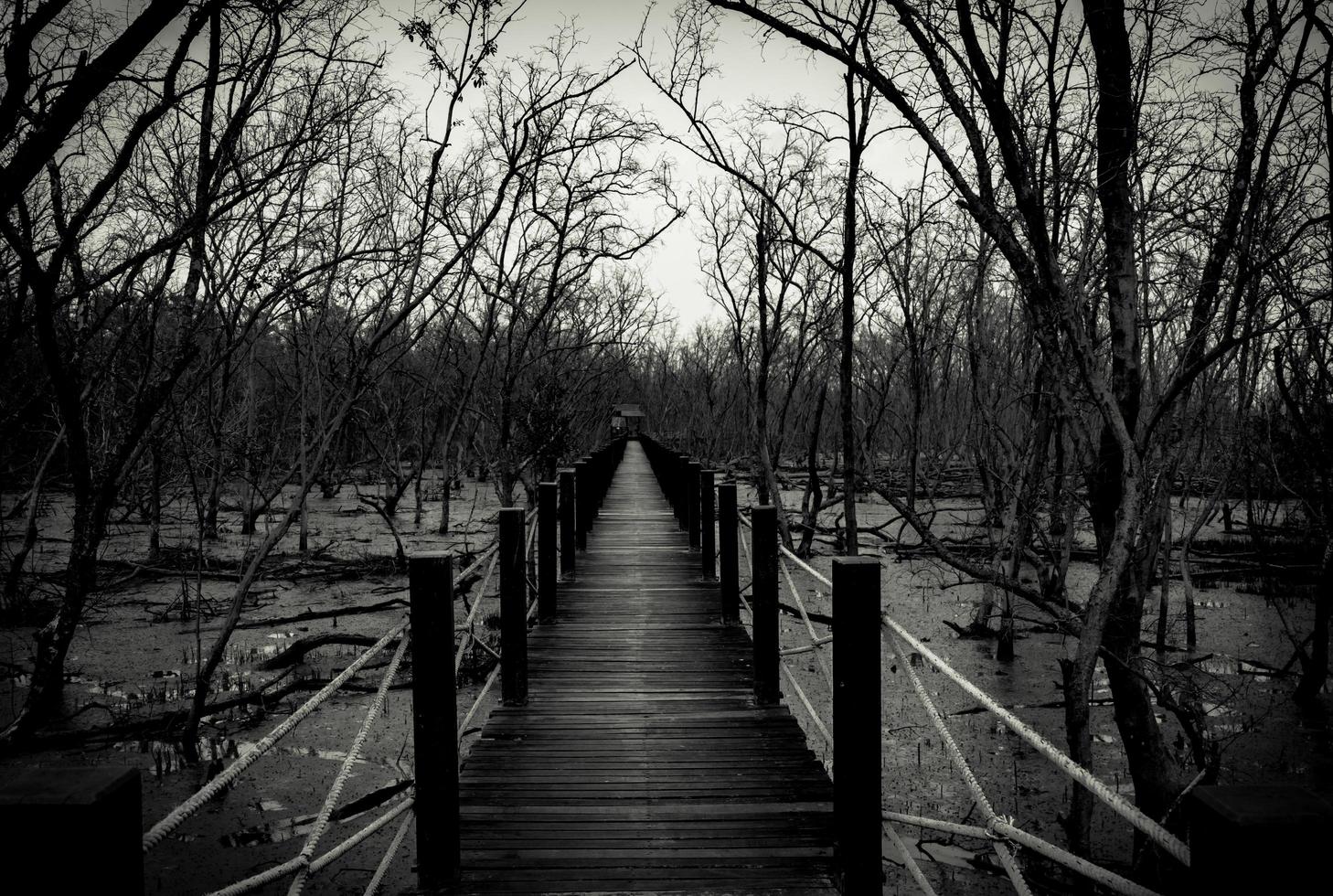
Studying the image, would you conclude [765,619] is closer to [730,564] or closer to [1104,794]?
[730,564]

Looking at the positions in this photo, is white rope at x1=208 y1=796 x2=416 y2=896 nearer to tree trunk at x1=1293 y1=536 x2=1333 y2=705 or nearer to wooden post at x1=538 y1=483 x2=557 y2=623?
wooden post at x1=538 y1=483 x2=557 y2=623

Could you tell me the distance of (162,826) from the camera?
212cm

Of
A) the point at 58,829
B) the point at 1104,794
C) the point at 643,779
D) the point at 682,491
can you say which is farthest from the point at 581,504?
the point at 58,829

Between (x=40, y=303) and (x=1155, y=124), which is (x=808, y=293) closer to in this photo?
(x=1155, y=124)

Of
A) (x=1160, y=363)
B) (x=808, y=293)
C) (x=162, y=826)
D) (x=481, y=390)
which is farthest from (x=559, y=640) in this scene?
(x=481, y=390)

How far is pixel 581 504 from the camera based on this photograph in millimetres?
12727

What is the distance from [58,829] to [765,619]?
4392 mm

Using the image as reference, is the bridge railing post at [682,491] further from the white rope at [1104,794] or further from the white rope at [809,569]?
the white rope at [1104,794]

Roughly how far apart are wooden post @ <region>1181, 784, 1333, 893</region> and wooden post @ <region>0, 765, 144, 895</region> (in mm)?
2111

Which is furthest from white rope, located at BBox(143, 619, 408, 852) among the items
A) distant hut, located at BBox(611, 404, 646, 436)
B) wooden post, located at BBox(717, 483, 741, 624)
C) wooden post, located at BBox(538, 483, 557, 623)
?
distant hut, located at BBox(611, 404, 646, 436)

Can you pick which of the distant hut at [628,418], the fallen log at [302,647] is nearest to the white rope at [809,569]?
the fallen log at [302,647]

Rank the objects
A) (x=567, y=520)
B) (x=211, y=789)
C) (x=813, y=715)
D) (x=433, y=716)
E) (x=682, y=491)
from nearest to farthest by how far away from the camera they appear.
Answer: (x=211, y=789) < (x=433, y=716) < (x=813, y=715) < (x=567, y=520) < (x=682, y=491)

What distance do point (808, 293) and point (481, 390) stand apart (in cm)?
1152

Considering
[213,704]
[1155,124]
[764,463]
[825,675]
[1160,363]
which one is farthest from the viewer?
[764,463]
